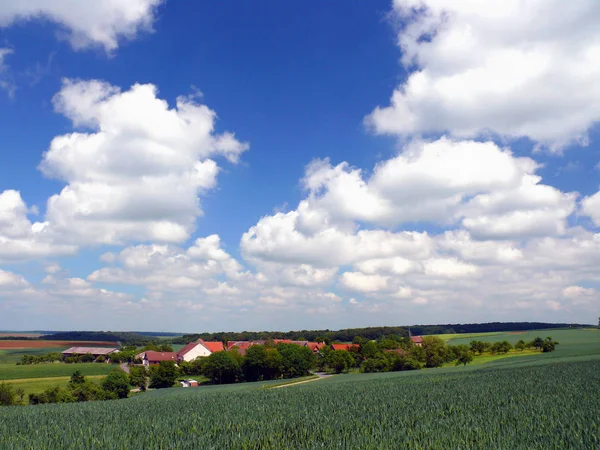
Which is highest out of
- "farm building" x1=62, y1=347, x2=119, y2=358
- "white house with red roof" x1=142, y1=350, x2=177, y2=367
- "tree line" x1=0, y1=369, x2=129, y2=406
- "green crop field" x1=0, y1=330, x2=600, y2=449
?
"green crop field" x1=0, y1=330, x2=600, y2=449

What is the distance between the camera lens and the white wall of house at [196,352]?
130663 mm

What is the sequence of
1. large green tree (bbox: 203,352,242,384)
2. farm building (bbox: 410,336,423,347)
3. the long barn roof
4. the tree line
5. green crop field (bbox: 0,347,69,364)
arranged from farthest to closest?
the long barn roof, green crop field (bbox: 0,347,69,364), farm building (bbox: 410,336,423,347), large green tree (bbox: 203,352,242,384), the tree line

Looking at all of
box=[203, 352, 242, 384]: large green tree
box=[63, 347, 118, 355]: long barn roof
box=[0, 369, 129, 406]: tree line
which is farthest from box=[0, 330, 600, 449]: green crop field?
box=[63, 347, 118, 355]: long barn roof

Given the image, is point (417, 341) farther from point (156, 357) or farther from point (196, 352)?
point (156, 357)

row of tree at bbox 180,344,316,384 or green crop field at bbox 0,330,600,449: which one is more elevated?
green crop field at bbox 0,330,600,449

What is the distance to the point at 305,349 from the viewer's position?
96.2m

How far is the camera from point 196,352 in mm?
132750

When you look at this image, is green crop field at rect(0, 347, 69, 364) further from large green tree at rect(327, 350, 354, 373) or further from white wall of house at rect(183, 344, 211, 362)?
large green tree at rect(327, 350, 354, 373)

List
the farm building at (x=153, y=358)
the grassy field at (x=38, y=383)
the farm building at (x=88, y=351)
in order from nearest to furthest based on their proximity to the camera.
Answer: the grassy field at (x=38, y=383) < the farm building at (x=153, y=358) < the farm building at (x=88, y=351)

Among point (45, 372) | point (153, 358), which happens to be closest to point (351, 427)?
point (45, 372)

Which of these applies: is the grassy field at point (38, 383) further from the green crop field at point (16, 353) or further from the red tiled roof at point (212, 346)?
the red tiled roof at point (212, 346)

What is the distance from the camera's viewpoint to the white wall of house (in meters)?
131

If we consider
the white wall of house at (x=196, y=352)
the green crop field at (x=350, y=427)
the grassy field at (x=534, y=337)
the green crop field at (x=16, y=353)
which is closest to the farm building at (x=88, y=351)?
the green crop field at (x=16, y=353)

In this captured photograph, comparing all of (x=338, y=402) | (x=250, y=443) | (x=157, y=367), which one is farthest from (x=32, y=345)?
(x=250, y=443)
